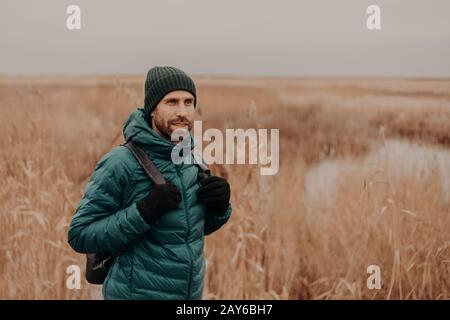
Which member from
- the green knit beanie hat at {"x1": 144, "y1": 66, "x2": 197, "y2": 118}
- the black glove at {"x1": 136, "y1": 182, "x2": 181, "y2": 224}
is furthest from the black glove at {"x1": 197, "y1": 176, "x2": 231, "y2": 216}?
the green knit beanie hat at {"x1": 144, "y1": 66, "x2": 197, "y2": 118}

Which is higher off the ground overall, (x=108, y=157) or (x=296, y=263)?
(x=108, y=157)

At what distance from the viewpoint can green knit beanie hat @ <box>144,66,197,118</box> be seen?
1.56 m

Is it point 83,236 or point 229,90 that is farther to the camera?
point 229,90

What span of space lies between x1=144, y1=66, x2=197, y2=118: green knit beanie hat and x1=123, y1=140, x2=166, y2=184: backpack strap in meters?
0.12

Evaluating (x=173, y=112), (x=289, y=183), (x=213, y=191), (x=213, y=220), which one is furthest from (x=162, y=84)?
(x=289, y=183)

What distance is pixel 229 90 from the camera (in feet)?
9.71

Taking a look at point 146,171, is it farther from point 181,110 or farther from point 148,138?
point 181,110

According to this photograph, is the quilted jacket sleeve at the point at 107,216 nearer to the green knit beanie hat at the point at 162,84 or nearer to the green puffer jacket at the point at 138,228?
the green puffer jacket at the point at 138,228

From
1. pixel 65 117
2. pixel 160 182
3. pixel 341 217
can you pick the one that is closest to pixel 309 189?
pixel 341 217

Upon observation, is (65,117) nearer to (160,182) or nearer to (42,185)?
(42,185)

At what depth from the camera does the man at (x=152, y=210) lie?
4.90 ft

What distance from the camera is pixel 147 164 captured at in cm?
153

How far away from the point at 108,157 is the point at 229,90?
4.94 ft
